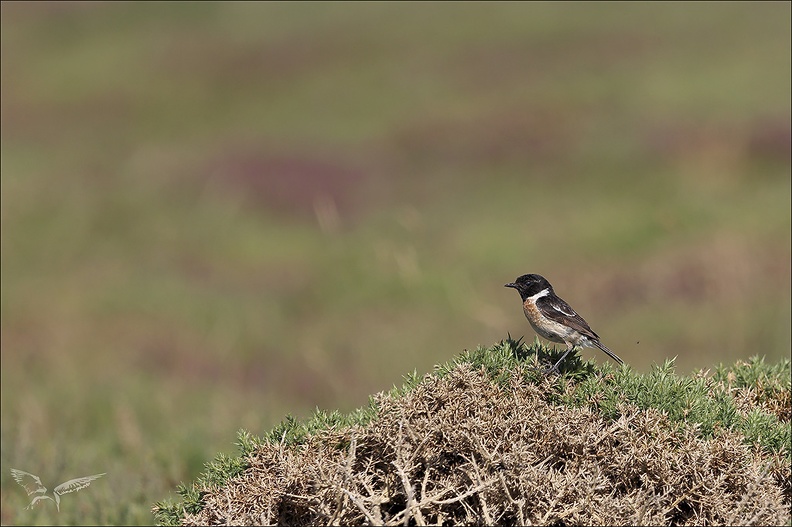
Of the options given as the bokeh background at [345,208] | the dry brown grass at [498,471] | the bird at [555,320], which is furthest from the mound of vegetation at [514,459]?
the bokeh background at [345,208]

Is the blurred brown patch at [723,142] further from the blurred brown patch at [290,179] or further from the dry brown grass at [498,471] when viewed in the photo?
the dry brown grass at [498,471]

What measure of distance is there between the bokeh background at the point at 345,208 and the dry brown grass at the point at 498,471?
3.35 m

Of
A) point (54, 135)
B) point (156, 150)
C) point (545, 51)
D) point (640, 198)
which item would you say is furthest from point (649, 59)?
point (54, 135)

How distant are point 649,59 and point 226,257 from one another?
16462mm

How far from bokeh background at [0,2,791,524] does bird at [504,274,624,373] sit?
3.75 meters

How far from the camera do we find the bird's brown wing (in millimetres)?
6426

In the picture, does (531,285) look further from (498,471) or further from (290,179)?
(290,179)

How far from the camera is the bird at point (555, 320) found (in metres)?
6.43

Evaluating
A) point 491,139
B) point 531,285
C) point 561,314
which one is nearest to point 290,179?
point 491,139

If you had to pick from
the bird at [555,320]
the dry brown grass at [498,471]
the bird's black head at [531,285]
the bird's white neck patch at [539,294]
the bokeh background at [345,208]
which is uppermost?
the bokeh background at [345,208]

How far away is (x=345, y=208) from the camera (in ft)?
72.5

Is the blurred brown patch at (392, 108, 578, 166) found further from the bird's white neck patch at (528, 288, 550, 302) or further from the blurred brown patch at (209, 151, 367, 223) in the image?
the bird's white neck patch at (528, 288, 550, 302)

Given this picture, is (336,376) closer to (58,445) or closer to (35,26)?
(58,445)

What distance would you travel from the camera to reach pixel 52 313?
50.9ft
